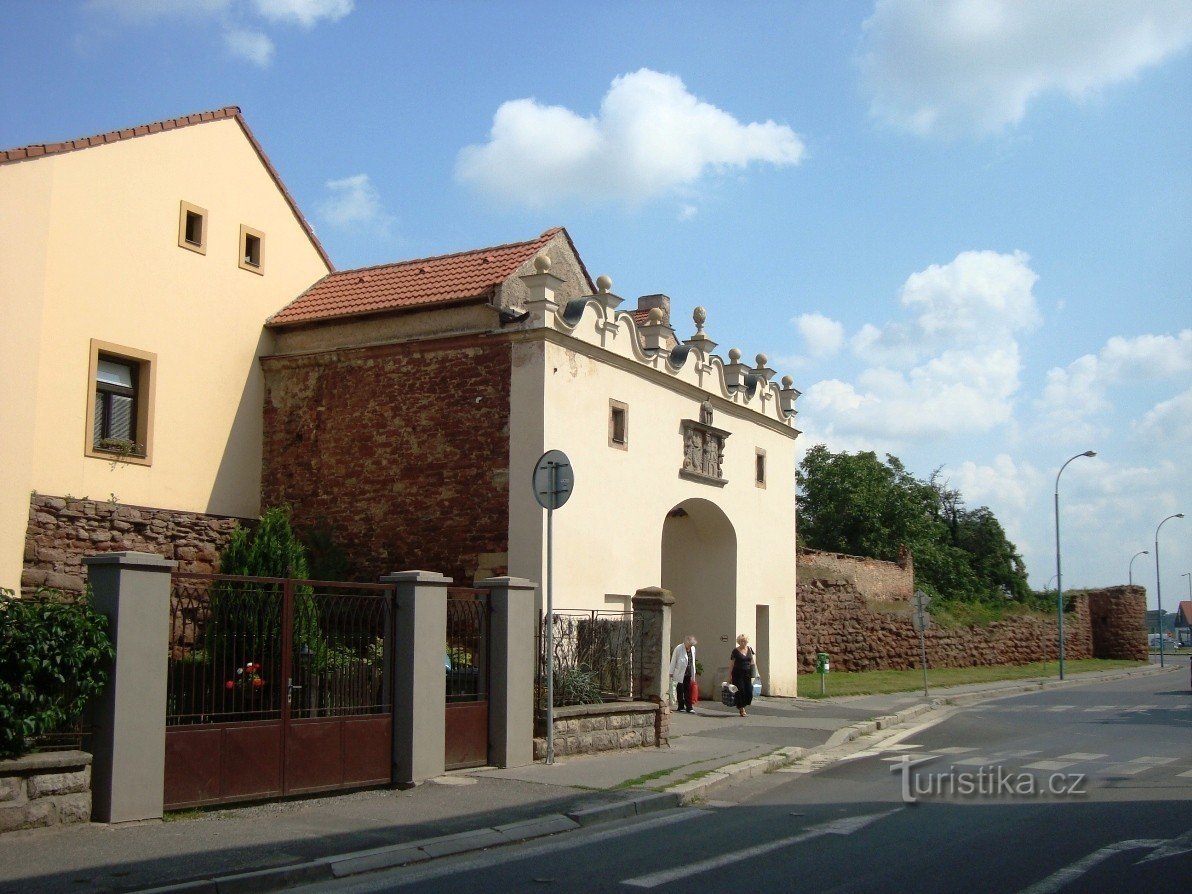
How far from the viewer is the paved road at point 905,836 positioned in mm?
8164

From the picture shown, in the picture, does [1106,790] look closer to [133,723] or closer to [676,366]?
[133,723]

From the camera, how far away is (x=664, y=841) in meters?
10.0

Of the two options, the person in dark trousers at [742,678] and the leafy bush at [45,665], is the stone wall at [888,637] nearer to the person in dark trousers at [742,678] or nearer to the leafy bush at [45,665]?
the person in dark trousers at [742,678]

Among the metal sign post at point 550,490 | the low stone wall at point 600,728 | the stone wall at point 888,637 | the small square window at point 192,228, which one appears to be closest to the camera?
the metal sign post at point 550,490

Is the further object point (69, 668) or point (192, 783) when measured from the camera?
point (192, 783)

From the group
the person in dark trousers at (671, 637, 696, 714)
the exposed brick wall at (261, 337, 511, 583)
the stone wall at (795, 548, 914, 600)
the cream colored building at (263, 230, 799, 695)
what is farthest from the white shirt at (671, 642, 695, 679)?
the stone wall at (795, 548, 914, 600)

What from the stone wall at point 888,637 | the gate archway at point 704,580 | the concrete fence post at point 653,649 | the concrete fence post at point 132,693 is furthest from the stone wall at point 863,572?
the concrete fence post at point 132,693

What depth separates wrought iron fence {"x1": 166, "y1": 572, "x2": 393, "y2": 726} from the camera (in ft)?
34.3

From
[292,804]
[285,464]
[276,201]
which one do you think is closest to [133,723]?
[292,804]

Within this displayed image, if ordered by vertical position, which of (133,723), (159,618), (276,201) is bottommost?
(133,723)

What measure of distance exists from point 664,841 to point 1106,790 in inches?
218

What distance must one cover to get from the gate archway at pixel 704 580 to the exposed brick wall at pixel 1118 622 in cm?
3745

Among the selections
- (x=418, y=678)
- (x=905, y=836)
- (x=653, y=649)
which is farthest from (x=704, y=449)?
(x=905, y=836)

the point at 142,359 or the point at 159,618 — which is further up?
the point at 142,359
